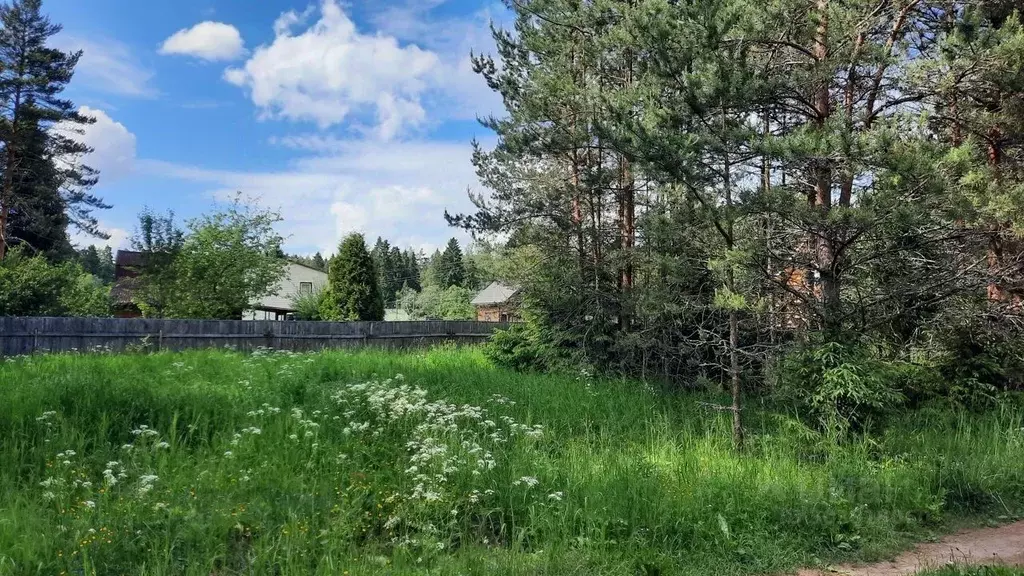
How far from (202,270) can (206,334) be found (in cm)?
548

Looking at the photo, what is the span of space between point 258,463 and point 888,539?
16.6ft

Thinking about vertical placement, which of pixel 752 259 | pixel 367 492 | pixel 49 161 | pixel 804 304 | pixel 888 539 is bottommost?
pixel 888 539

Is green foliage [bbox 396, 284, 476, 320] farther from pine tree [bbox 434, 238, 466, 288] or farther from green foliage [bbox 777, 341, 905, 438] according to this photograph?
green foliage [bbox 777, 341, 905, 438]

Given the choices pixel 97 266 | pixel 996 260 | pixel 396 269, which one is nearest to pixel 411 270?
pixel 396 269

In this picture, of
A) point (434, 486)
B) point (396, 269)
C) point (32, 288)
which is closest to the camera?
point (434, 486)

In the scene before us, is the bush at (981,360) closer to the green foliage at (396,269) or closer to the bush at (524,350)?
the bush at (524,350)

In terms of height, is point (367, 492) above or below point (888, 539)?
above

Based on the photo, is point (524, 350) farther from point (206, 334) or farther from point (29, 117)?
point (29, 117)

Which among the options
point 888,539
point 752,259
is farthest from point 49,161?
point 888,539

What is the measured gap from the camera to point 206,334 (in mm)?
14633

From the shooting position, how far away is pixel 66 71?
2233cm

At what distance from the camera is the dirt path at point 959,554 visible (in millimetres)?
4016

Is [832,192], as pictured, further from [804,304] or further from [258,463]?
[258,463]

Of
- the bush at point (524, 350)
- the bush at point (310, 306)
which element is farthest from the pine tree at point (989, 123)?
the bush at point (310, 306)
